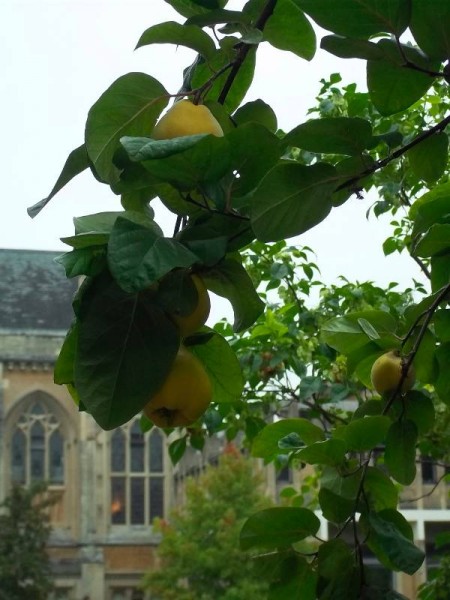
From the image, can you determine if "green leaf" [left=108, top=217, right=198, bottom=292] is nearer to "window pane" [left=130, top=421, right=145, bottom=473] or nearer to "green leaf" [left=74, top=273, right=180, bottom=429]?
"green leaf" [left=74, top=273, right=180, bottom=429]

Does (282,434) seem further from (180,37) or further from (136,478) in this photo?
(136,478)

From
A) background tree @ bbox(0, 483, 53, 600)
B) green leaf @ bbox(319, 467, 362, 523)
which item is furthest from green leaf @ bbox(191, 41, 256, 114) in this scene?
background tree @ bbox(0, 483, 53, 600)

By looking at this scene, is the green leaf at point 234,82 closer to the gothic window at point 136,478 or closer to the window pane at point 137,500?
the gothic window at point 136,478

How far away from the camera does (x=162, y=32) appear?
0.48 metres

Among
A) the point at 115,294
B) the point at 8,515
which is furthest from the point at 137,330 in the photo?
the point at 8,515

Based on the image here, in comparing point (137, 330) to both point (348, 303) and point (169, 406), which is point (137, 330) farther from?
point (348, 303)

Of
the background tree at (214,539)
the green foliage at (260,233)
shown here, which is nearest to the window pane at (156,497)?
the background tree at (214,539)

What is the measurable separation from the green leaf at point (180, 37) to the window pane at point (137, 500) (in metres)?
14.1

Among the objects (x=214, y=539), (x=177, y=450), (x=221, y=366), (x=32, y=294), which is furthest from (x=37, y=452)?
Result: (x=221, y=366)

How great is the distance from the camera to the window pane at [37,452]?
14180mm

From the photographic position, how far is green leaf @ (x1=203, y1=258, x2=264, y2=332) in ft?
1.47

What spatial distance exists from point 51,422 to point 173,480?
1688 millimetres

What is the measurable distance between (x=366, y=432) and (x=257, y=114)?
0.66ft

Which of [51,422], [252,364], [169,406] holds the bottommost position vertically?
[169,406]
